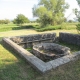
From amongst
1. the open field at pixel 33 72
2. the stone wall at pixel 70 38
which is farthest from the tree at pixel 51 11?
the open field at pixel 33 72

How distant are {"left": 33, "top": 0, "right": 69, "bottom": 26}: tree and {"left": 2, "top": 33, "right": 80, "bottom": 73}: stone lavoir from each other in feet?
A: 61.1

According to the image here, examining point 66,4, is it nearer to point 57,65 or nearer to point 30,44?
point 30,44

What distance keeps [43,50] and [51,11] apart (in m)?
25.4

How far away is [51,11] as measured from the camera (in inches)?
1313

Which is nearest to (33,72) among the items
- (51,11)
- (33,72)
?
(33,72)

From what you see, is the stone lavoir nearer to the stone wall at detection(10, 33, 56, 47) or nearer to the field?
the stone wall at detection(10, 33, 56, 47)

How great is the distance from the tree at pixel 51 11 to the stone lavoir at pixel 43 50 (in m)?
18.6

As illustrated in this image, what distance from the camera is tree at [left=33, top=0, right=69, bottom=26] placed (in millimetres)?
31281

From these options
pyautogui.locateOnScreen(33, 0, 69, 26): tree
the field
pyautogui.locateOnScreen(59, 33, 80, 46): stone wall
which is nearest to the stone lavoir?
pyautogui.locateOnScreen(59, 33, 80, 46): stone wall

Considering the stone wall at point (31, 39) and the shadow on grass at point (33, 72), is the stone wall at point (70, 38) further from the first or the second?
the shadow on grass at point (33, 72)

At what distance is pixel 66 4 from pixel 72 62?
31.9 meters

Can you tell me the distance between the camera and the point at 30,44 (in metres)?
11.9

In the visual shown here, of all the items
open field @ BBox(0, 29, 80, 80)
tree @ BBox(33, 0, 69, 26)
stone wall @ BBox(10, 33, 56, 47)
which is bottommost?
open field @ BBox(0, 29, 80, 80)

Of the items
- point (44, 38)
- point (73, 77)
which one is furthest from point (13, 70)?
point (44, 38)
